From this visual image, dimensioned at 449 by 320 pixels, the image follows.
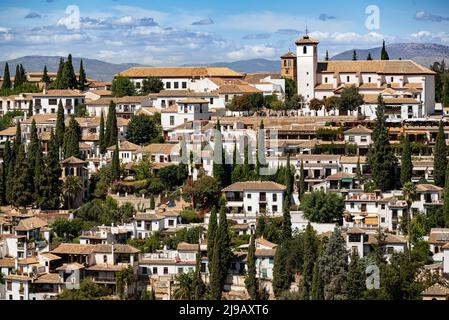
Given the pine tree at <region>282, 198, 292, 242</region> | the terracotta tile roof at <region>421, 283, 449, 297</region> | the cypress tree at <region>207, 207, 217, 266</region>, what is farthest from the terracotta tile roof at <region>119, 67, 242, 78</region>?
the terracotta tile roof at <region>421, 283, 449, 297</region>

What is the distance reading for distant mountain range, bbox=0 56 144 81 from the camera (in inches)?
1336

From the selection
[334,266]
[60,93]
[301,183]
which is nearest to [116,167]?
[301,183]

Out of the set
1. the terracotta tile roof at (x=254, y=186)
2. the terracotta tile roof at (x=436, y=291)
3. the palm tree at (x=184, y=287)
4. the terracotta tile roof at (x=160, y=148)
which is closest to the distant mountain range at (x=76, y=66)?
the terracotta tile roof at (x=160, y=148)

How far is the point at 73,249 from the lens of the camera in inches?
799

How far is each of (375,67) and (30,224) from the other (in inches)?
456

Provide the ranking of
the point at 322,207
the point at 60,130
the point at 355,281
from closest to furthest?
the point at 355,281, the point at 322,207, the point at 60,130

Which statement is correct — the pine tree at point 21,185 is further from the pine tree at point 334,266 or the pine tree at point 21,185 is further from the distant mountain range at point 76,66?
the distant mountain range at point 76,66

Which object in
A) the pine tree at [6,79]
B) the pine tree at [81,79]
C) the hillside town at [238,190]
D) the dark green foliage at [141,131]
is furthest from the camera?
the pine tree at [6,79]

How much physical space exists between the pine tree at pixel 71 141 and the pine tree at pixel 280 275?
709 cm

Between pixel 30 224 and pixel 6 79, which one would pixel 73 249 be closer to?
pixel 30 224

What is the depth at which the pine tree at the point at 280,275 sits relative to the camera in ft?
61.8

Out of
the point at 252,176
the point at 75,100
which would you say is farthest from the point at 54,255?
the point at 75,100

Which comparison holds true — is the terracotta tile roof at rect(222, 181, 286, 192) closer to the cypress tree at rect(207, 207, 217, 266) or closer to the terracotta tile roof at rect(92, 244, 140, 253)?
the cypress tree at rect(207, 207, 217, 266)

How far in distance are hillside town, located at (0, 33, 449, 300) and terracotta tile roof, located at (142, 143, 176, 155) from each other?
1.1 inches
